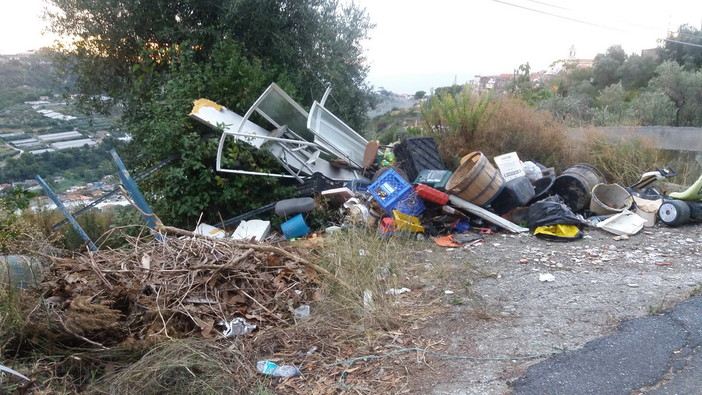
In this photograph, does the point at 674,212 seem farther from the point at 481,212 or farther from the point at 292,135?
the point at 292,135

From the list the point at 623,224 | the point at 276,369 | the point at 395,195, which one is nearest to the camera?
the point at 276,369

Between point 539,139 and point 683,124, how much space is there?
30.6 ft

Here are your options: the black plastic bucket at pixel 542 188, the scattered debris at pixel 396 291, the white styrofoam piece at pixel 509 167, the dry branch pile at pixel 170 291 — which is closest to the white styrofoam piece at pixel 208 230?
the dry branch pile at pixel 170 291

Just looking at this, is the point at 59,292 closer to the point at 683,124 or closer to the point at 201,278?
the point at 201,278

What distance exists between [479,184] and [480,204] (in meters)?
0.35

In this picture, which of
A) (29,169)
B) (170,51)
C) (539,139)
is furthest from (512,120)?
(29,169)

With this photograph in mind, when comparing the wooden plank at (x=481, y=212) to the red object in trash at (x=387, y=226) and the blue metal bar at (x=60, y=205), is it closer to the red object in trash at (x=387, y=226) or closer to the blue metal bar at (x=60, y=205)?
the red object in trash at (x=387, y=226)

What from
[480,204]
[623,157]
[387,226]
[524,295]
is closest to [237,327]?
[524,295]

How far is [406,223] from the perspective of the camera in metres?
6.21

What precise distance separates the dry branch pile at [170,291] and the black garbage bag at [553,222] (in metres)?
2.99

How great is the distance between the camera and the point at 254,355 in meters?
3.67

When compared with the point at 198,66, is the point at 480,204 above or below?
below

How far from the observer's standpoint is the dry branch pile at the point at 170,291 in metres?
3.82

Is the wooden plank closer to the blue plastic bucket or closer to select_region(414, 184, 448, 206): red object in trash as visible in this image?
select_region(414, 184, 448, 206): red object in trash
